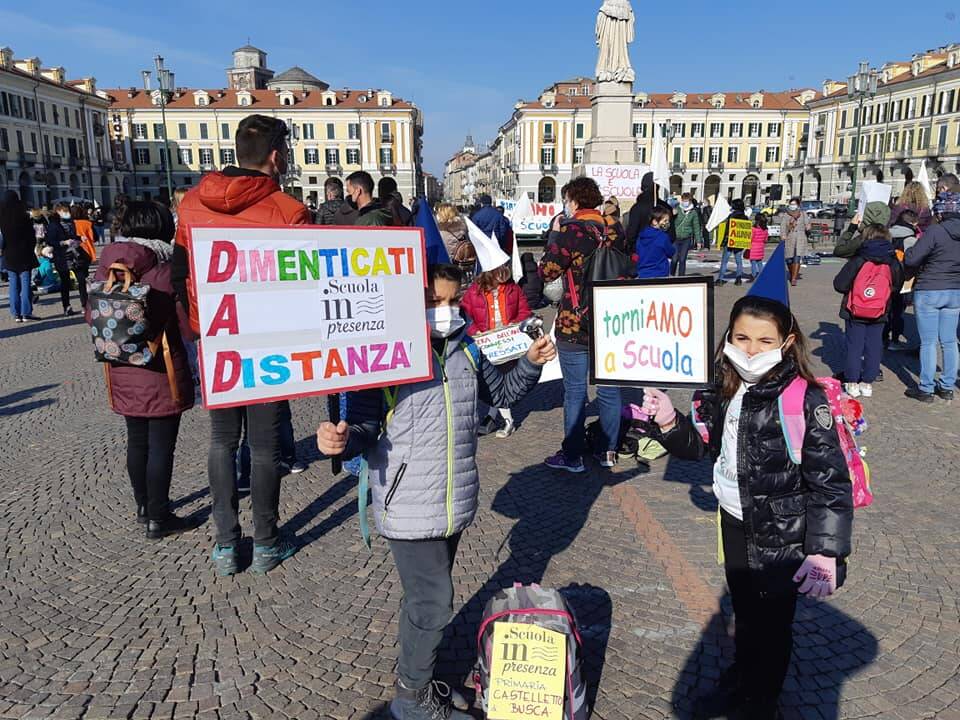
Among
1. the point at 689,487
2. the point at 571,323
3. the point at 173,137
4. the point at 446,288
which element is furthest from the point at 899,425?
the point at 173,137

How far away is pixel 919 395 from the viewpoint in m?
6.98

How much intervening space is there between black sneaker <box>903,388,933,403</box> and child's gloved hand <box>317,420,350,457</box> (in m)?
6.81

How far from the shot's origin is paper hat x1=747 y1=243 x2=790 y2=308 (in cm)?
263

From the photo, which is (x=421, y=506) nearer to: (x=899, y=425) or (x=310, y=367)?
(x=310, y=367)

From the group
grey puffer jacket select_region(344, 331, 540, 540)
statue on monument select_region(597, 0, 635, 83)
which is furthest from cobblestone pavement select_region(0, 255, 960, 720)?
statue on monument select_region(597, 0, 635, 83)

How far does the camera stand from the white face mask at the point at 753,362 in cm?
238

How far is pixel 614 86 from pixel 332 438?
18.3 meters

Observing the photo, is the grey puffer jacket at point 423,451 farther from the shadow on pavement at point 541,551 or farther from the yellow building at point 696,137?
the yellow building at point 696,137

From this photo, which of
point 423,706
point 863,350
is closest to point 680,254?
point 863,350

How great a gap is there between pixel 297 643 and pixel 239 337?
166 cm

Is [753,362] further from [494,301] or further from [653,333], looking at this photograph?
[494,301]

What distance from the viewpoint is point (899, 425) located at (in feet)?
20.5

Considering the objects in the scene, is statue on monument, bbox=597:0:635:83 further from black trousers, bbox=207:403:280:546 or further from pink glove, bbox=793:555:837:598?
pink glove, bbox=793:555:837:598

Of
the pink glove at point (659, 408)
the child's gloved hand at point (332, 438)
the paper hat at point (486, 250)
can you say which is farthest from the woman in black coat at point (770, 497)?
the paper hat at point (486, 250)
